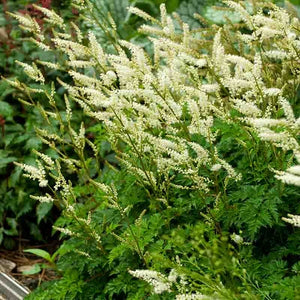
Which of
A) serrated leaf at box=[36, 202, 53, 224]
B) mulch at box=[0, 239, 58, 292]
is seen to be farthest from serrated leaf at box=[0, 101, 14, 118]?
mulch at box=[0, 239, 58, 292]

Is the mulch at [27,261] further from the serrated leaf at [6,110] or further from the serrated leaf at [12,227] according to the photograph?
the serrated leaf at [6,110]

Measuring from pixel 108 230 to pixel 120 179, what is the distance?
434 mm

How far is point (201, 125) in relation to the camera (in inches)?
89.4

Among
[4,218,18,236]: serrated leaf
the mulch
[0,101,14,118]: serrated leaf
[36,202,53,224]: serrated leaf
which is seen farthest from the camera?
[0,101,14,118]: serrated leaf

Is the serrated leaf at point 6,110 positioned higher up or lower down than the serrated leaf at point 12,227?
higher up

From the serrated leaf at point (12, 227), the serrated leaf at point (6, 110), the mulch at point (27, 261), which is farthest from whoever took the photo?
the serrated leaf at point (6, 110)

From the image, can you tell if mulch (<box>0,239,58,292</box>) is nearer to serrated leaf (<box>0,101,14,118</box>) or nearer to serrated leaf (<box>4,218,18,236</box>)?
serrated leaf (<box>4,218,18,236</box>)

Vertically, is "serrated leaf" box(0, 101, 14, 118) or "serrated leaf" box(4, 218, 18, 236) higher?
"serrated leaf" box(0, 101, 14, 118)

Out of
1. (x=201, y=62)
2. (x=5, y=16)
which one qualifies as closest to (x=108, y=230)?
(x=201, y=62)

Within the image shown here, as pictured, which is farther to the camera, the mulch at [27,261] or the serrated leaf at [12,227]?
the serrated leaf at [12,227]

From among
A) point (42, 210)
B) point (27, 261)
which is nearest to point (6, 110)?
point (42, 210)

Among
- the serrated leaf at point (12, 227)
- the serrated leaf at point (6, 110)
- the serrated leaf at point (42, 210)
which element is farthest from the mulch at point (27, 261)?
the serrated leaf at point (6, 110)

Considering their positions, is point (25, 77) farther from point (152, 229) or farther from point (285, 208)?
point (285, 208)

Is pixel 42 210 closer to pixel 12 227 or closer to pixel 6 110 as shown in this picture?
pixel 12 227
